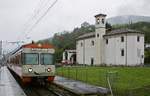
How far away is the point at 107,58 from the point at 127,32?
9.85m

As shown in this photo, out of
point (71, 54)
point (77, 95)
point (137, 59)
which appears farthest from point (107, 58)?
point (77, 95)

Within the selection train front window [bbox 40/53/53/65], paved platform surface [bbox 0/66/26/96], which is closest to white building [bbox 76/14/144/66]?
paved platform surface [bbox 0/66/26/96]

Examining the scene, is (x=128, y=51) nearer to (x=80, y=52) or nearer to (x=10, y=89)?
(x=80, y=52)

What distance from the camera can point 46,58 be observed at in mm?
24609

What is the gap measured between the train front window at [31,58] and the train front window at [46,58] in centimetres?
39

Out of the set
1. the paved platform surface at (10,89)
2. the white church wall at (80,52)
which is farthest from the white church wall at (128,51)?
the paved platform surface at (10,89)

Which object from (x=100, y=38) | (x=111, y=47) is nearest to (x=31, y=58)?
(x=111, y=47)

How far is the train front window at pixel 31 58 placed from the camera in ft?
79.0

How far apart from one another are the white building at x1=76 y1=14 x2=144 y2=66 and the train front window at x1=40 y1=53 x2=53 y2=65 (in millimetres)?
56276

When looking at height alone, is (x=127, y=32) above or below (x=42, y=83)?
above

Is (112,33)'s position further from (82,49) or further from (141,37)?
(82,49)

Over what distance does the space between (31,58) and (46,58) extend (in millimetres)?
1091

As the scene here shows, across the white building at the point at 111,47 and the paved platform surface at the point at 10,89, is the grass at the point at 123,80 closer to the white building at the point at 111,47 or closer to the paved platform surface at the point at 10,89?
the paved platform surface at the point at 10,89

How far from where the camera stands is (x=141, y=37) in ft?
270
